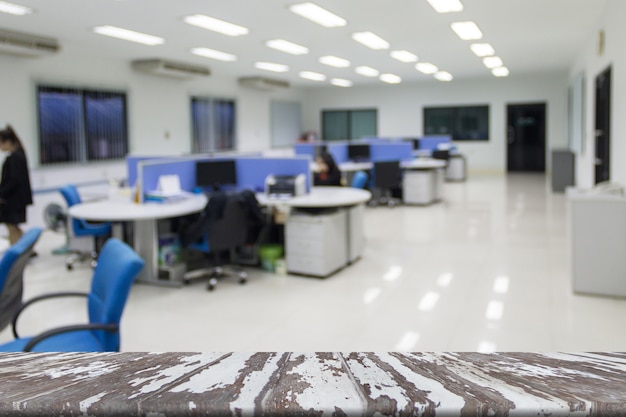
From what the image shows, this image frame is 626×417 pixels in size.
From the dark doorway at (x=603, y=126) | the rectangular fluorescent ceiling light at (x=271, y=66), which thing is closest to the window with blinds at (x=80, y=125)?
the rectangular fluorescent ceiling light at (x=271, y=66)

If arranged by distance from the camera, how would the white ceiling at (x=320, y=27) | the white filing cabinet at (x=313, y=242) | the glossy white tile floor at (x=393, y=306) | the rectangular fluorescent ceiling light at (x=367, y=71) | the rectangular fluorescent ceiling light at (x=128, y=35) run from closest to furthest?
the glossy white tile floor at (x=393, y=306)
the white filing cabinet at (x=313, y=242)
the white ceiling at (x=320, y=27)
the rectangular fluorescent ceiling light at (x=128, y=35)
the rectangular fluorescent ceiling light at (x=367, y=71)

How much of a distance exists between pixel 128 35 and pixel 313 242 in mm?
4482

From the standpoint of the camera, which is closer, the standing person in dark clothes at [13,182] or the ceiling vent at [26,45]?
the standing person in dark clothes at [13,182]

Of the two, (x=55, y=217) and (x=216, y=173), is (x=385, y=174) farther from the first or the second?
(x=55, y=217)

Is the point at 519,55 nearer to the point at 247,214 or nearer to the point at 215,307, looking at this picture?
the point at 247,214

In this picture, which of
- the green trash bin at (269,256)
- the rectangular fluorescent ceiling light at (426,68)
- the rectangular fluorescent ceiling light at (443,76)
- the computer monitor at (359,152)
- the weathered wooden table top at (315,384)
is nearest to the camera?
the weathered wooden table top at (315,384)

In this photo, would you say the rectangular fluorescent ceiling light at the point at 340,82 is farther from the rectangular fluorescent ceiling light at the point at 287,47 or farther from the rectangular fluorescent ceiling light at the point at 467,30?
the rectangular fluorescent ceiling light at the point at 467,30

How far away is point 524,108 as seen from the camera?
50.4ft

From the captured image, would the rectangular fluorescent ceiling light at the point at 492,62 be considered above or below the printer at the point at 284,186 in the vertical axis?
above

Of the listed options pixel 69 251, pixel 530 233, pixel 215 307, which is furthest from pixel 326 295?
pixel 530 233

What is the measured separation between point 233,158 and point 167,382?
549cm

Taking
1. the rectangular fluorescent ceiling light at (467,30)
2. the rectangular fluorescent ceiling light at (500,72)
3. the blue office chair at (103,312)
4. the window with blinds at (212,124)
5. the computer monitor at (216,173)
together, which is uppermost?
the rectangular fluorescent ceiling light at (500,72)

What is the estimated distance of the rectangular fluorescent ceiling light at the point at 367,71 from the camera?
39.5 ft

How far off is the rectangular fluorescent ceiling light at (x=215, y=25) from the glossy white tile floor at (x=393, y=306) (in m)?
3.19
